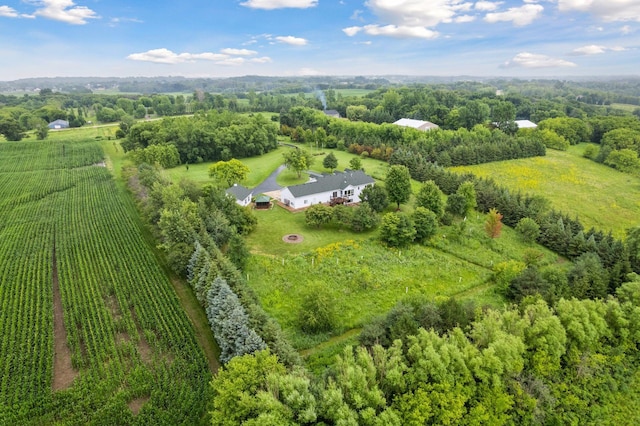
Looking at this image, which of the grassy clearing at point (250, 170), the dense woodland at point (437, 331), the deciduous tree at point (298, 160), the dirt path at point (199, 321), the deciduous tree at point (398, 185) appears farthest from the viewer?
the grassy clearing at point (250, 170)

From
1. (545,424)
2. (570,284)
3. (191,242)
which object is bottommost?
(545,424)

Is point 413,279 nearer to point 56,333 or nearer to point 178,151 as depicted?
point 56,333

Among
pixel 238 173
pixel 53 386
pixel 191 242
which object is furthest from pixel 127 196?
pixel 53 386

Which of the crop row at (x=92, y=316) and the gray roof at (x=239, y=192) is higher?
the gray roof at (x=239, y=192)

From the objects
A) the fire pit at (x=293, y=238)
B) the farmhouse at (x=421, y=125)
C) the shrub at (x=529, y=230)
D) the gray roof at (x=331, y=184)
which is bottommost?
the fire pit at (x=293, y=238)

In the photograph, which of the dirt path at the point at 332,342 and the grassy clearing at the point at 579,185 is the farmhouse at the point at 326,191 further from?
the grassy clearing at the point at 579,185

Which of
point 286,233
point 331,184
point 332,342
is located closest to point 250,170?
point 331,184

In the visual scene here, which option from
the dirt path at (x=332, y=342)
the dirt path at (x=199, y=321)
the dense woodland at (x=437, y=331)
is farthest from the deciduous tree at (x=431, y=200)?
the dirt path at (x=199, y=321)
